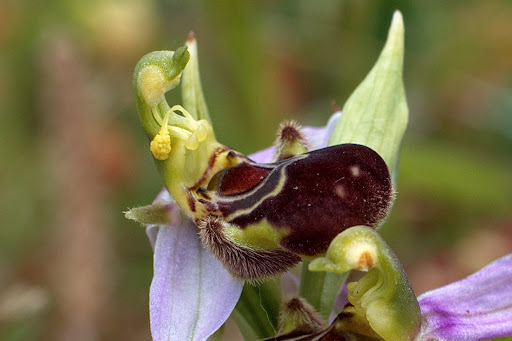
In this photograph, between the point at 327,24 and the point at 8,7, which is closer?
the point at 327,24

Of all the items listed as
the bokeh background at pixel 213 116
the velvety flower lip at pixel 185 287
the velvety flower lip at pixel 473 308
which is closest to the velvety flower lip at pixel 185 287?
the velvety flower lip at pixel 185 287

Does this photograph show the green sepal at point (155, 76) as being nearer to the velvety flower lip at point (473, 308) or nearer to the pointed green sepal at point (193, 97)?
the pointed green sepal at point (193, 97)

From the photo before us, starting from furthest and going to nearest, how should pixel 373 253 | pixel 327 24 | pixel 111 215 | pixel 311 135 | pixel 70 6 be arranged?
pixel 70 6 < pixel 327 24 < pixel 111 215 < pixel 311 135 < pixel 373 253

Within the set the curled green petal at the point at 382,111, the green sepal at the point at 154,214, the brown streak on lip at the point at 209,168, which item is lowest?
the green sepal at the point at 154,214

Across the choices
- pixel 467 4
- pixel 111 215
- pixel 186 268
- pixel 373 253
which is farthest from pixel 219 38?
pixel 373 253

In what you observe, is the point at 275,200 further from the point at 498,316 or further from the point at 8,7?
the point at 8,7

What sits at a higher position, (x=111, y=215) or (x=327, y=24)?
(x=327, y=24)

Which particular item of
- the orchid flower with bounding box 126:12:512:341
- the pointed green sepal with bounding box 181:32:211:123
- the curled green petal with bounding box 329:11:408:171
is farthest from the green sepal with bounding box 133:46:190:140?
the curled green petal with bounding box 329:11:408:171
